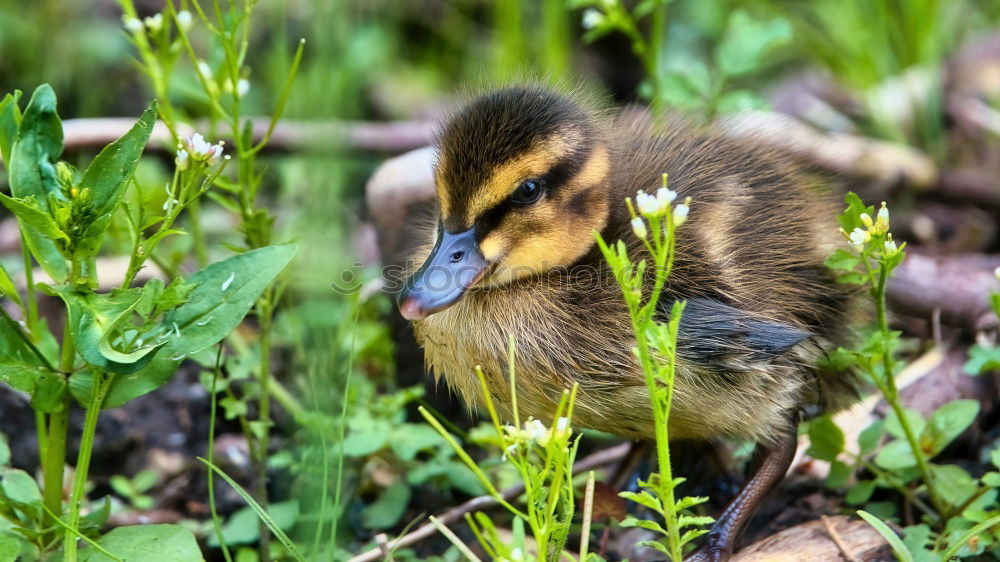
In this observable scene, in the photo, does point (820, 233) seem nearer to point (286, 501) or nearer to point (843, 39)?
point (286, 501)

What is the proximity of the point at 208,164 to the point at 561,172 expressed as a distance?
78 centimetres

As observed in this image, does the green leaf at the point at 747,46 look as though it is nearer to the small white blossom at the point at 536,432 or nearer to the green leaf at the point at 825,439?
the green leaf at the point at 825,439

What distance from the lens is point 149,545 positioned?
2000mm

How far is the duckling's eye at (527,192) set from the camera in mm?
2365

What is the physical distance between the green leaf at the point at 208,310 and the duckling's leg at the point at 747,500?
108 cm

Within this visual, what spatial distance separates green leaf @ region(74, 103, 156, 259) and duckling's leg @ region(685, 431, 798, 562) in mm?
1371

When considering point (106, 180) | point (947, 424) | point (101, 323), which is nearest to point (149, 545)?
point (101, 323)

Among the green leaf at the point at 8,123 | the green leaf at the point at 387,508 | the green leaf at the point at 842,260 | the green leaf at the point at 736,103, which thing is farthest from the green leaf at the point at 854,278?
the green leaf at the point at 8,123

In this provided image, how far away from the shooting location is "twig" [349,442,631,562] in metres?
2.33

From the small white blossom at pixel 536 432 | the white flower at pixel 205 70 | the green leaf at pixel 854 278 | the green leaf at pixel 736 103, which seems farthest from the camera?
the green leaf at pixel 736 103

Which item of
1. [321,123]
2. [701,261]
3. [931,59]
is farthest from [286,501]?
[931,59]

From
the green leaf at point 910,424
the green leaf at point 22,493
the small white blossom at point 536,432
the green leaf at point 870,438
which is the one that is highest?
the small white blossom at point 536,432

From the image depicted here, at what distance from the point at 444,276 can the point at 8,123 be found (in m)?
0.91

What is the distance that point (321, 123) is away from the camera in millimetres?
2520
